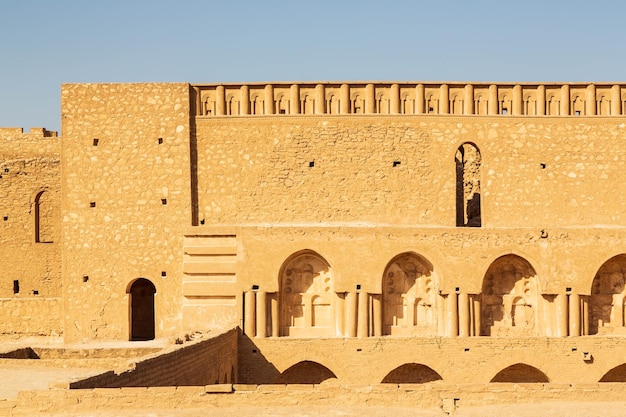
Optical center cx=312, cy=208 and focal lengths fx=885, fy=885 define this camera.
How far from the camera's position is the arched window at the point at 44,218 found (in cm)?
2797

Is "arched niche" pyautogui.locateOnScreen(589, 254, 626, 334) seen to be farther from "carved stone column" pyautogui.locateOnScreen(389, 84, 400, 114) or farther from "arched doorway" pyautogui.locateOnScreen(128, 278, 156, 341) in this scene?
"arched doorway" pyautogui.locateOnScreen(128, 278, 156, 341)

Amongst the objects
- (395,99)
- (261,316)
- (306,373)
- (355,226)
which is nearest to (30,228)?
(261,316)

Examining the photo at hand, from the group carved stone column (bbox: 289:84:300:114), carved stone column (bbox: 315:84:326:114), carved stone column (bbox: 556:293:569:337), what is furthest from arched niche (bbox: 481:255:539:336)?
carved stone column (bbox: 289:84:300:114)

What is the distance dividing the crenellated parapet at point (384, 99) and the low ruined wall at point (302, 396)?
35.0 feet

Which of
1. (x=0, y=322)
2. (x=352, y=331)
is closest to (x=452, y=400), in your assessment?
(x=352, y=331)

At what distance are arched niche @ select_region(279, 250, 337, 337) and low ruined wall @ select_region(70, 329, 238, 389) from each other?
5.47 feet

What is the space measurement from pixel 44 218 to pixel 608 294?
1705 centimetres

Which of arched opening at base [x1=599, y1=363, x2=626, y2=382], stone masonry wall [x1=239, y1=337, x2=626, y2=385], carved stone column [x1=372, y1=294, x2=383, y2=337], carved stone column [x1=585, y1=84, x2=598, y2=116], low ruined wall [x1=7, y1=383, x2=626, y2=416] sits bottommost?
arched opening at base [x1=599, y1=363, x2=626, y2=382]

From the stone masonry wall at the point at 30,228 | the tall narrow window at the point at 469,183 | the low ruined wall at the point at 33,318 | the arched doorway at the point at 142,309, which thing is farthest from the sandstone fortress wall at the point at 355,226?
the stone masonry wall at the point at 30,228

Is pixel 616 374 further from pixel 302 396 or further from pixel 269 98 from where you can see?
pixel 302 396

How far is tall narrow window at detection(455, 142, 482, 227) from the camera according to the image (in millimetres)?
26031

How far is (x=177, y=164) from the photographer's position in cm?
2184

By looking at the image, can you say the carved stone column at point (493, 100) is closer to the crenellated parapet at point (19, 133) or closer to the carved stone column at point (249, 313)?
the carved stone column at point (249, 313)

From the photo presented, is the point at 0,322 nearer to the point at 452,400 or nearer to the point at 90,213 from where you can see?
the point at 90,213
